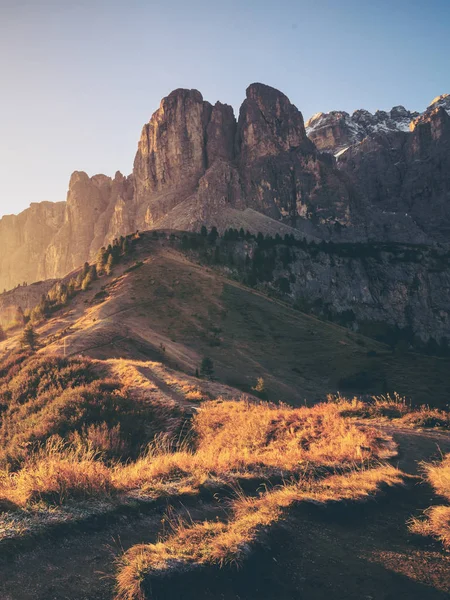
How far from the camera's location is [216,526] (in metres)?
7.51

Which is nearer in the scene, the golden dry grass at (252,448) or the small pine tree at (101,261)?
the golden dry grass at (252,448)

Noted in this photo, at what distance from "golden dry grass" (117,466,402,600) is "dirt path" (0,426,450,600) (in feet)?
0.71

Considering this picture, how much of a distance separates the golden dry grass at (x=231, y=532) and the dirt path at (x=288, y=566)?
0.71 ft

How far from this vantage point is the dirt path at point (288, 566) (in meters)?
6.06

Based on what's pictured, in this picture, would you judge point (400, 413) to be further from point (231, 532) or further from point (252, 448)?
point (231, 532)

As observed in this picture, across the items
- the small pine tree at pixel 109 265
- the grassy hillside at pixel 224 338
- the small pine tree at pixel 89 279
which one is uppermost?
the small pine tree at pixel 109 265

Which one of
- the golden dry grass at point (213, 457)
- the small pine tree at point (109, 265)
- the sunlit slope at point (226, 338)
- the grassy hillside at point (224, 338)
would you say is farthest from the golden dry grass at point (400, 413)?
the small pine tree at point (109, 265)

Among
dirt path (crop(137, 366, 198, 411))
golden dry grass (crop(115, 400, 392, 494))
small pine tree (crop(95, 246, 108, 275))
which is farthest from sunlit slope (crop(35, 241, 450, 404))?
golden dry grass (crop(115, 400, 392, 494))

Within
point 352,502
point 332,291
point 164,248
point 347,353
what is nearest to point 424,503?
point 352,502

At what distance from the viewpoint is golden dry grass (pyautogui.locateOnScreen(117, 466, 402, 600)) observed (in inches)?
240

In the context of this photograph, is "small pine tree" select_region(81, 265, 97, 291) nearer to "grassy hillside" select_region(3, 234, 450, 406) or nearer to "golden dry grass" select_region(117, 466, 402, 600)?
"grassy hillside" select_region(3, 234, 450, 406)

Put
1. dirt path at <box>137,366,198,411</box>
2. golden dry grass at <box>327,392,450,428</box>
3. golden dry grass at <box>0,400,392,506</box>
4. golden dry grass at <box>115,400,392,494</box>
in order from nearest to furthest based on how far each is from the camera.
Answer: golden dry grass at <box>0,400,392,506</box>
golden dry grass at <box>115,400,392,494</box>
golden dry grass at <box>327,392,450,428</box>
dirt path at <box>137,366,198,411</box>

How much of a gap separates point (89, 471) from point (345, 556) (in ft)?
16.8

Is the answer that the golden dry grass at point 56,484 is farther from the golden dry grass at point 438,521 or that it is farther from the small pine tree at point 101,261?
the small pine tree at point 101,261
